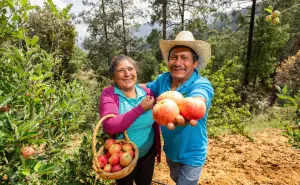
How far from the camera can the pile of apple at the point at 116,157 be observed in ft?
7.00

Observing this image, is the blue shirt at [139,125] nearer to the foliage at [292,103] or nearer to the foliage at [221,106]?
the foliage at [292,103]

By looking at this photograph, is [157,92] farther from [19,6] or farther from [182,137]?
[19,6]

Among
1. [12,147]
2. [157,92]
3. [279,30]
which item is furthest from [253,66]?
[12,147]

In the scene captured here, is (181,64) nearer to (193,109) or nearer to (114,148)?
(193,109)

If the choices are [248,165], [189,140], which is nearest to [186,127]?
[189,140]

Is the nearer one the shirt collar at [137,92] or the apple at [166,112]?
the apple at [166,112]

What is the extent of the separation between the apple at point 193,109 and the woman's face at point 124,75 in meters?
0.84

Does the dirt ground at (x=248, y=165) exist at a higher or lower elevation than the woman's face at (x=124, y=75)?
lower

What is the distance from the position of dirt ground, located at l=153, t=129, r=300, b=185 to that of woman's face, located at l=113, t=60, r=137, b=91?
7.20 ft

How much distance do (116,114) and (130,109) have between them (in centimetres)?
22

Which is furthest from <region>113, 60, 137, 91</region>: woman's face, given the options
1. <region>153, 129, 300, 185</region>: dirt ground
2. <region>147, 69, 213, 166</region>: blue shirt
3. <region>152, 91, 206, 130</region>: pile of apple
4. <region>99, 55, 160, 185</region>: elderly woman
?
<region>153, 129, 300, 185</region>: dirt ground

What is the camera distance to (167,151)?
93.0 inches

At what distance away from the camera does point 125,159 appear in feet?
6.95

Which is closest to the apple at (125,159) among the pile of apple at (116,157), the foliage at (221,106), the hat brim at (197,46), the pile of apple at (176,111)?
the pile of apple at (116,157)
